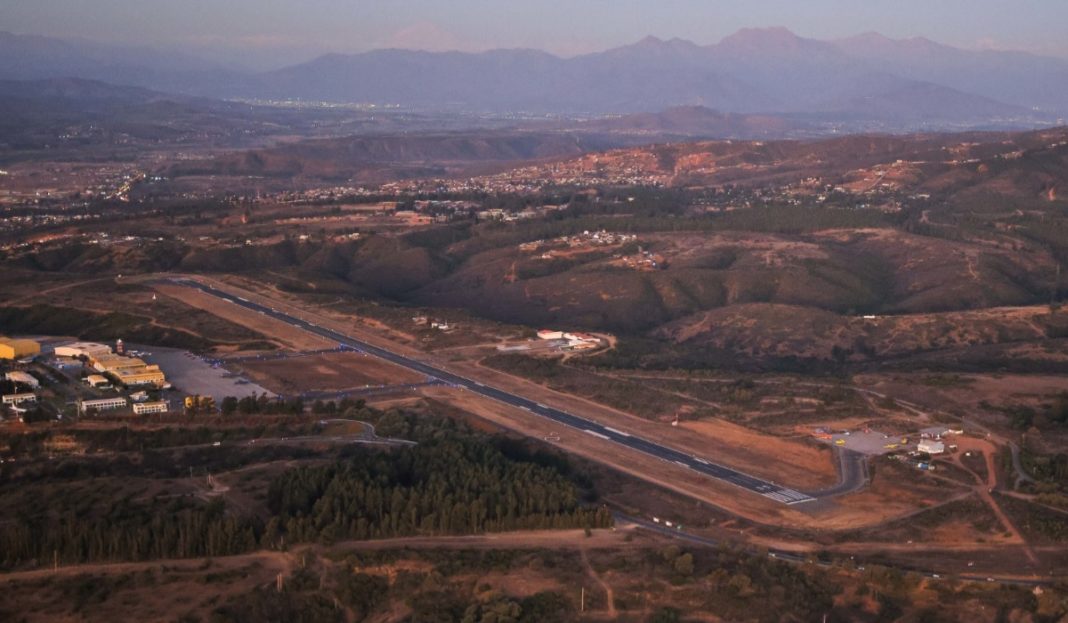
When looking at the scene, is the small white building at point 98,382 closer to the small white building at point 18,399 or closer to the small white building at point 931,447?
the small white building at point 18,399

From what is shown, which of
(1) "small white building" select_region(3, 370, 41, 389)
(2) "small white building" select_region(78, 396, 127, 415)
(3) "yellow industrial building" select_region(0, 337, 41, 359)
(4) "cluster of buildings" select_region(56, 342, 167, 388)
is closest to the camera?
(2) "small white building" select_region(78, 396, 127, 415)

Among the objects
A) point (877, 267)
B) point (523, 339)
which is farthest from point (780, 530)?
point (877, 267)

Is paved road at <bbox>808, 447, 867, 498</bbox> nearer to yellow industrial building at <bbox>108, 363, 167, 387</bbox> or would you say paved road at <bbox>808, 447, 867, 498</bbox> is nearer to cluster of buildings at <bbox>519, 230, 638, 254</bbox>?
yellow industrial building at <bbox>108, 363, 167, 387</bbox>

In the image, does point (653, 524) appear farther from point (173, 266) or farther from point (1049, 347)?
point (173, 266)

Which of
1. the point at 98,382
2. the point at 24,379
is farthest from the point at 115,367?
the point at 24,379

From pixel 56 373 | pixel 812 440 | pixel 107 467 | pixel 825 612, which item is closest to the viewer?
pixel 825 612

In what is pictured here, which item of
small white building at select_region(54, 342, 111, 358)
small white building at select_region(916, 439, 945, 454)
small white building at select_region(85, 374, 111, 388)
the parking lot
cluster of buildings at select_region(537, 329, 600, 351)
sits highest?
small white building at select_region(916, 439, 945, 454)

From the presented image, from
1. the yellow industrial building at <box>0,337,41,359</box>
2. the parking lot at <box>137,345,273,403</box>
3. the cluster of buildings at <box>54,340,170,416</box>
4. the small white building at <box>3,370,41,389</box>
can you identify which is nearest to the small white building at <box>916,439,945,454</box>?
the parking lot at <box>137,345,273,403</box>
